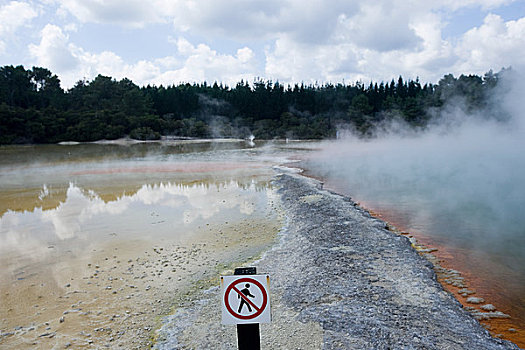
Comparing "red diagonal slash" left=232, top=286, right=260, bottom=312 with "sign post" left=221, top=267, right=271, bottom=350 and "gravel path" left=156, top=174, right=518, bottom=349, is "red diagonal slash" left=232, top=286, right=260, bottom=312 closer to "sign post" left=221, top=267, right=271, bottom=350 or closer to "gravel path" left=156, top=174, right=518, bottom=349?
"sign post" left=221, top=267, right=271, bottom=350

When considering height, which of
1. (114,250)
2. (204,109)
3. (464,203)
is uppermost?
(204,109)

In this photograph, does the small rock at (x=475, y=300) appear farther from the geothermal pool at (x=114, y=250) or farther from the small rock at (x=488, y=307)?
the geothermal pool at (x=114, y=250)

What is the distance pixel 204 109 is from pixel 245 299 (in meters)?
63.6

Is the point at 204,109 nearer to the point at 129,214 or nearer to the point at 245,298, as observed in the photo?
the point at 129,214

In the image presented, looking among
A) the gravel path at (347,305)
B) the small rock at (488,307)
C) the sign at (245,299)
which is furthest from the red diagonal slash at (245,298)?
the small rock at (488,307)

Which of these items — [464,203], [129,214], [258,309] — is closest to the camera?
[258,309]

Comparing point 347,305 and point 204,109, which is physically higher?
point 204,109

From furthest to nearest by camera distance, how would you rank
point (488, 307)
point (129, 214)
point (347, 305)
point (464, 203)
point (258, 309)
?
point (464, 203) < point (129, 214) < point (488, 307) < point (347, 305) < point (258, 309)

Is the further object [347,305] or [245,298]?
[347,305]

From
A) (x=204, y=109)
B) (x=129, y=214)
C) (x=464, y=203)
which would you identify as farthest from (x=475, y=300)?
(x=204, y=109)

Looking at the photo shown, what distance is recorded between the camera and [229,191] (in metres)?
12.8

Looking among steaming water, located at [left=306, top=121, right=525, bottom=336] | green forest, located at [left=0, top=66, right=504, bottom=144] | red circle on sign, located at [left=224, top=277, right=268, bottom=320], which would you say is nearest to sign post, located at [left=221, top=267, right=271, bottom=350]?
red circle on sign, located at [left=224, top=277, right=268, bottom=320]

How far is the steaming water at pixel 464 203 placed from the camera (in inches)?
227

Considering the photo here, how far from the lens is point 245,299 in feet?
7.16
